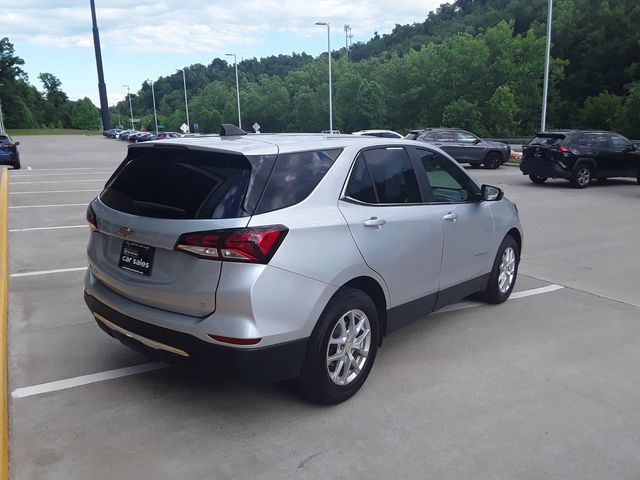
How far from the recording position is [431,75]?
213 feet

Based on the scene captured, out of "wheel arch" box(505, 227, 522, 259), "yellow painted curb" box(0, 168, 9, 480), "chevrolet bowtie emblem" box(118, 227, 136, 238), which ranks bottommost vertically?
"yellow painted curb" box(0, 168, 9, 480)

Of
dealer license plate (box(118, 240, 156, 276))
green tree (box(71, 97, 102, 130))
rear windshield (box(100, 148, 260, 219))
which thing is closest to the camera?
rear windshield (box(100, 148, 260, 219))

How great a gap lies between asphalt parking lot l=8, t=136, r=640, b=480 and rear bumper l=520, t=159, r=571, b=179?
10884 mm

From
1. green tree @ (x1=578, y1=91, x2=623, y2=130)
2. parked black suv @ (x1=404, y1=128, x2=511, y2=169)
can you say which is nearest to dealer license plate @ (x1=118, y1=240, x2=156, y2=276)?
parked black suv @ (x1=404, y1=128, x2=511, y2=169)

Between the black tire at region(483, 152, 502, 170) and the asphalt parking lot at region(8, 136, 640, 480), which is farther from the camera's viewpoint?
the black tire at region(483, 152, 502, 170)

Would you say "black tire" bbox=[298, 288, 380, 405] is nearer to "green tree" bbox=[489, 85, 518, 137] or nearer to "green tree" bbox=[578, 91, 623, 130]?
"green tree" bbox=[489, 85, 518, 137]

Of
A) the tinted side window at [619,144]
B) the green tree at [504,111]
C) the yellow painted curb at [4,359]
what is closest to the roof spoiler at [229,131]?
the yellow painted curb at [4,359]

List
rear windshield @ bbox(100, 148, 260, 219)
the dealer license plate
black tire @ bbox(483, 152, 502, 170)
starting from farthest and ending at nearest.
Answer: black tire @ bbox(483, 152, 502, 170) < the dealer license plate < rear windshield @ bbox(100, 148, 260, 219)

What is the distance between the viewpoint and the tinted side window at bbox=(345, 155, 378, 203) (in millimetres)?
3810

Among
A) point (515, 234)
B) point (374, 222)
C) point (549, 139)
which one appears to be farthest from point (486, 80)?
point (374, 222)

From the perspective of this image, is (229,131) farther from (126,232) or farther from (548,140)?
(548,140)

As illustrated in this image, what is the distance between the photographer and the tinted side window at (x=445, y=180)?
15.3ft

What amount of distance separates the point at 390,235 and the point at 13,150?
24102 mm

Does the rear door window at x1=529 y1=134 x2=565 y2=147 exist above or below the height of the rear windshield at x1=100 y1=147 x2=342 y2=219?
below
